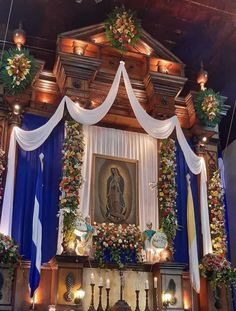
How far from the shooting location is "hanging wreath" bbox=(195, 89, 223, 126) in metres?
12.0

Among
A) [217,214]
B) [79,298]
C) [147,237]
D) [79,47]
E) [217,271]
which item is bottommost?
[79,298]

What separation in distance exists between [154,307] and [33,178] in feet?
11.8

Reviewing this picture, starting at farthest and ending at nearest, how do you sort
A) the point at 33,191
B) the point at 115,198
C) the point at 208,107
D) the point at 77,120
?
the point at 208,107 → the point at 115,198 → the point at 33,191 → the point at 77,120

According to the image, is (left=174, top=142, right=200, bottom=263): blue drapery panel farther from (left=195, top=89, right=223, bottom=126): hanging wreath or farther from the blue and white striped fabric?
the blue and white striped fabric

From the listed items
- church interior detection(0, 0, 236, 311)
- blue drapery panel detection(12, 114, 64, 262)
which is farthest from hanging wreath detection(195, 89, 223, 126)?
blue drapery panel detection(12, 114, 64, 262)

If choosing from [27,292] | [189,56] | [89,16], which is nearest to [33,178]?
[27,292]

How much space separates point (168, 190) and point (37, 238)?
127 inches

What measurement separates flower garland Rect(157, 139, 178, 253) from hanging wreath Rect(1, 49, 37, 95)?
336 cm

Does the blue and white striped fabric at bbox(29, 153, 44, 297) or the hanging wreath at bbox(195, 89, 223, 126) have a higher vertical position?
the hanging wreath at bbox(195, 89, 223, 126)

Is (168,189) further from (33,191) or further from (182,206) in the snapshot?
(33,191)

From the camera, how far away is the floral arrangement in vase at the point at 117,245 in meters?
10.2

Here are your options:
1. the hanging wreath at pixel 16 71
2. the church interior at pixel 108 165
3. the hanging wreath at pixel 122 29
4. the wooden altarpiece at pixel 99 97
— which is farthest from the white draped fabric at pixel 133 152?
the hanging wreath at pixel 122 29

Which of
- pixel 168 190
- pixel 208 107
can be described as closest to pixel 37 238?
pixel 168 190

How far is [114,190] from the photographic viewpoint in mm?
11195
